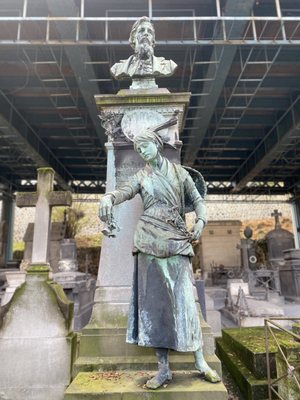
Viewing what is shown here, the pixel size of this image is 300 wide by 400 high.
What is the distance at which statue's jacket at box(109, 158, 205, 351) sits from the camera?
216 centimetres

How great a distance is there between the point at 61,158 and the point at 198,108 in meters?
9.86

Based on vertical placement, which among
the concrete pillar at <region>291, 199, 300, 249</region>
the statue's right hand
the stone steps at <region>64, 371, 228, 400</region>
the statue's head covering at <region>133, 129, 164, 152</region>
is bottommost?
the stone steps at <region>64, 371, 228, 400</region>

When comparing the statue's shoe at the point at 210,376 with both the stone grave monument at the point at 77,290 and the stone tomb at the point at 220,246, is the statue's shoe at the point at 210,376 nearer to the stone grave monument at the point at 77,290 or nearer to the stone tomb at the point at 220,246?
the stone grave monument at the point at 77,290

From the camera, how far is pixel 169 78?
10875mm

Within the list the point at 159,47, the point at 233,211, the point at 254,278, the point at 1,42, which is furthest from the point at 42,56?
the point at 233,211

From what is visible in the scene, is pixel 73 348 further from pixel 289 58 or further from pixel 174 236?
pixel 289 58

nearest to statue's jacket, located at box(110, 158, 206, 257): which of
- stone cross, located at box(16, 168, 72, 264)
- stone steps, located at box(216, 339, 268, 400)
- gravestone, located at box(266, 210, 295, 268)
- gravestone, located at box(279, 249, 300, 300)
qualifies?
stone steps, located at box(216, 339, 268, 400)

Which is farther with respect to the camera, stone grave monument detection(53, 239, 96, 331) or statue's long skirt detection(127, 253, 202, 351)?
stone grave monument detection(53, 239, 96, 331)

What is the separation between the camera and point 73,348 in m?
3.70

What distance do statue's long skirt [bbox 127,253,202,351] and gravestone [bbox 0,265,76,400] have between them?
5.93 feet

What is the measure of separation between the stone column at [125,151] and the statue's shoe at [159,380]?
0.93 meters

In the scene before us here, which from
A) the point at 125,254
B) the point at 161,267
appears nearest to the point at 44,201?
the point at 125,254

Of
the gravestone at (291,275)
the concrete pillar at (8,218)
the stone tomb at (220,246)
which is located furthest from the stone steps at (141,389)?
the concrete pillar at (8,218)

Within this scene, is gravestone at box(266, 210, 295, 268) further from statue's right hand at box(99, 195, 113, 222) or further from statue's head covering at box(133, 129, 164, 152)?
statue's right hand at box(99, 195, 113, 222)
